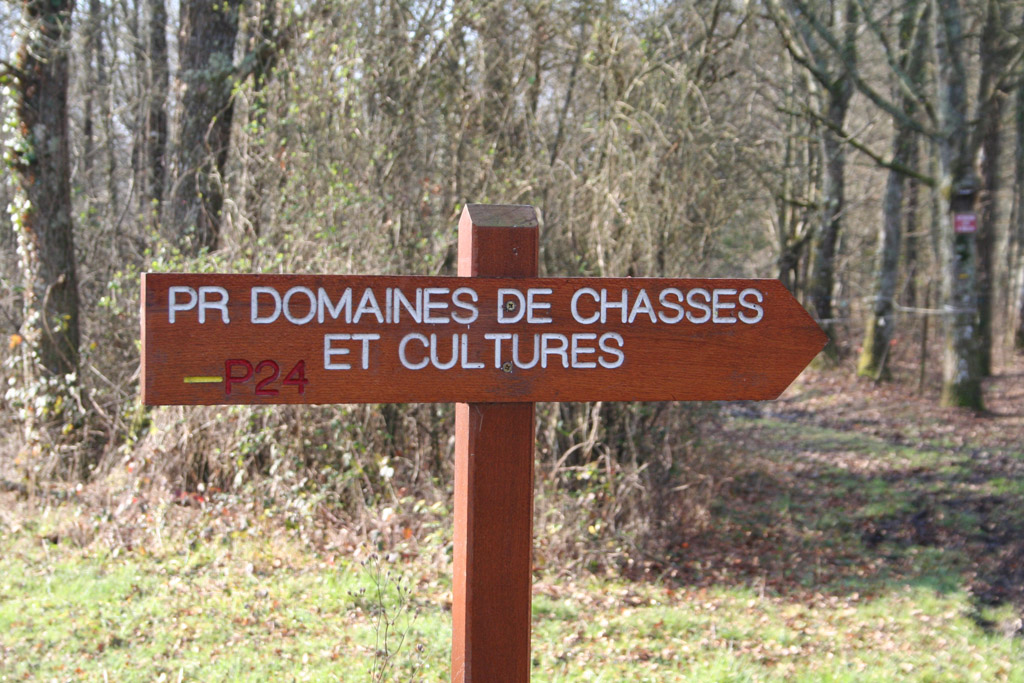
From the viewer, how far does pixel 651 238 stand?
6305 mm

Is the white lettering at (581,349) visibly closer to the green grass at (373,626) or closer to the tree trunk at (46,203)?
the green grass at (373,626)

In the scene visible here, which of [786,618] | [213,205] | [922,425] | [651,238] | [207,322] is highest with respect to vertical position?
[213,205]

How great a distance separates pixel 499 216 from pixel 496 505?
76 centimetres

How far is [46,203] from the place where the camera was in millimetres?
6977

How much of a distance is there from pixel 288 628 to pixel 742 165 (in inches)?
187

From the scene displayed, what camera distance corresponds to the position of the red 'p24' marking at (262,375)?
2.19 m

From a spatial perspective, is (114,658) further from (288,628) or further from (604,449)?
(604,449)

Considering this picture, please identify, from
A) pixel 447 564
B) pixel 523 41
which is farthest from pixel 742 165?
pixel 447 564

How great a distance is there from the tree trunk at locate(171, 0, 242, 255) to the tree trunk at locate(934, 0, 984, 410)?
26.1 ft

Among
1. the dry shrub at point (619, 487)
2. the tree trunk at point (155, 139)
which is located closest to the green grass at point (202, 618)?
the dry shrub at point (619, 487)

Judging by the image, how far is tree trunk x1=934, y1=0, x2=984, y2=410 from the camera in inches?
412

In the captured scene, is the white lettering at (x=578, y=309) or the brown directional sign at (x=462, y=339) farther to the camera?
the white lettering at (x=578, y=309)

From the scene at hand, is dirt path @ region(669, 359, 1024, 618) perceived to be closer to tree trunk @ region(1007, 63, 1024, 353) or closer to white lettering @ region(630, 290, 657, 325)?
white lettering @ region(630, 290, 657, 325)

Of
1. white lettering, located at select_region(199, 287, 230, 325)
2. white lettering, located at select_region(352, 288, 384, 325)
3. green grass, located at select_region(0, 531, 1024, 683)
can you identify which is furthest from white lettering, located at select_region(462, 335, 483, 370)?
green grass, located at select_region(0, 531, 1024, 683)
